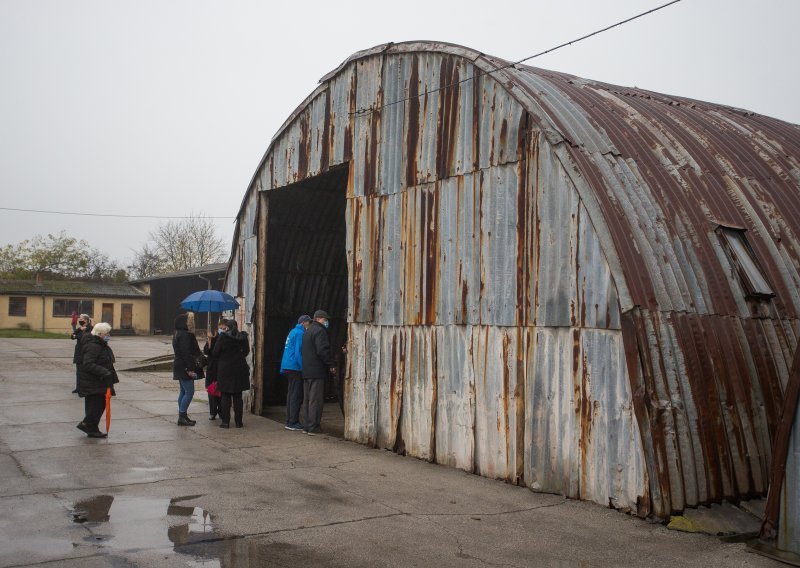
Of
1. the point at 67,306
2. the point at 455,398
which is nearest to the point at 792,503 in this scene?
the point at 455,398

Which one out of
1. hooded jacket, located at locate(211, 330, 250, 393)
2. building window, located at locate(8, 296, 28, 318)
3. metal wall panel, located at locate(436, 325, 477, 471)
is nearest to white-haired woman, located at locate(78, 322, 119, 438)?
hooded jacket, located at locate(211, 330, 250, 393)

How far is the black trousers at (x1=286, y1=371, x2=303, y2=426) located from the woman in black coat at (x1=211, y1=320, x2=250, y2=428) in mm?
738

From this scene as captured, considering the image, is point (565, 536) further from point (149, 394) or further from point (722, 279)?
point (149, 394)

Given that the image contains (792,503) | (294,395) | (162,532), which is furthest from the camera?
(294,395)

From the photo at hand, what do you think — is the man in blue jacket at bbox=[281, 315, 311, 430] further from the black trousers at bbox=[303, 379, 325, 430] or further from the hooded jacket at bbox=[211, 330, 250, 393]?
the hooded jacket at bbox=[211, 330, 250, 393]

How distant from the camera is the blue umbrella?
47.2ft

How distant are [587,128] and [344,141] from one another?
180 inches

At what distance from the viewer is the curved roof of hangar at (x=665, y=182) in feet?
26.0

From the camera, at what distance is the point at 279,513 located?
721 cm

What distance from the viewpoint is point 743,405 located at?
7.82 metres

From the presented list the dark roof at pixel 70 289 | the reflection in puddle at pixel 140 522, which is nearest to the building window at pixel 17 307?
the dark roof at pixel 70 289

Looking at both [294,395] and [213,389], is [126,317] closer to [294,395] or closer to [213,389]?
[213,389]

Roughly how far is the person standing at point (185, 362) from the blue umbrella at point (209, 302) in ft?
5.60

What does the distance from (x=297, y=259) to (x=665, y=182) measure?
28.3ft
